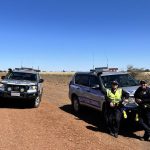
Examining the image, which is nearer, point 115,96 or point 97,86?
point 115,96

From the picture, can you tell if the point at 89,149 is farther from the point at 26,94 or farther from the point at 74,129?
the point at 26,94

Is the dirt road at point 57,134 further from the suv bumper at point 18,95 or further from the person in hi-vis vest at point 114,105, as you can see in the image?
the suv bumper at point 18,95

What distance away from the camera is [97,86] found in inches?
559

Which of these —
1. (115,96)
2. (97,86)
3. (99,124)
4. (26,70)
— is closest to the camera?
(115,96)

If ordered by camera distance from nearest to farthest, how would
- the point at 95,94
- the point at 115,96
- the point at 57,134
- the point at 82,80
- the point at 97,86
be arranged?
the point at 57,134
the point at 115,96
the point at 97,86
the point at 95,94
the point at 82,80

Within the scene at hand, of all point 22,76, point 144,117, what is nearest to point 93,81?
point 144,117

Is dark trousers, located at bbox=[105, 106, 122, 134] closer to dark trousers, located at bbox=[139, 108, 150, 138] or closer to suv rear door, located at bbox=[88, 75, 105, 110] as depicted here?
dark trousers, located at bbox=[139, 108, 150, 138]

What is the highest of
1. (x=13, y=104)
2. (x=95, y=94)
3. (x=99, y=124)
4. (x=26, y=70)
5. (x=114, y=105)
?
(x=26, y=70)

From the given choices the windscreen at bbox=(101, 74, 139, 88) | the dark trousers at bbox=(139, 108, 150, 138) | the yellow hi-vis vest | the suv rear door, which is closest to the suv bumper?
the suv rear door

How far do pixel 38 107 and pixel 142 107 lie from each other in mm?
7555

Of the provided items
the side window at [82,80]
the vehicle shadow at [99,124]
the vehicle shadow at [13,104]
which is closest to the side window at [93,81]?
the side window at [82,80]

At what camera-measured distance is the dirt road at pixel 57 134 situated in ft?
32.7

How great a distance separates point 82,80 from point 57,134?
548 cm

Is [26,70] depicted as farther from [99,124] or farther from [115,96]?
[115,96]
